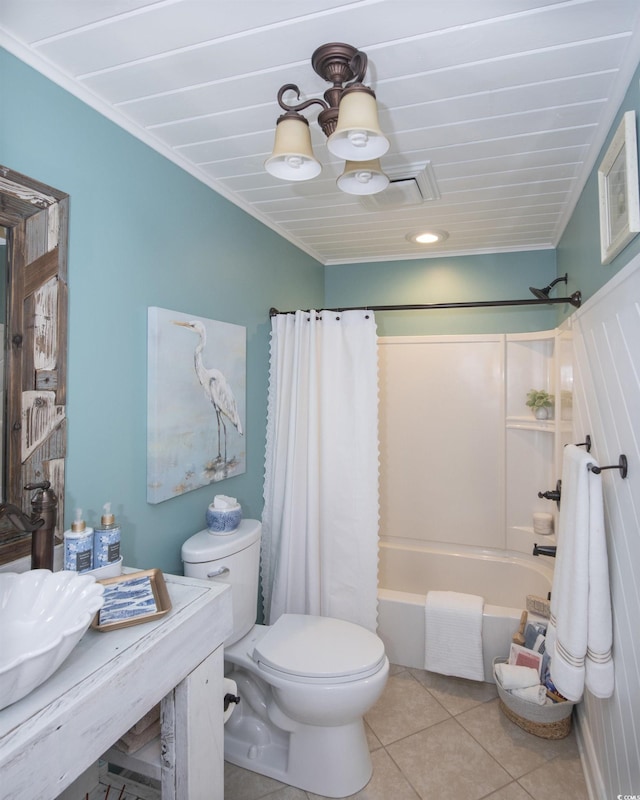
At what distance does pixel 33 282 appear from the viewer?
1260 mm

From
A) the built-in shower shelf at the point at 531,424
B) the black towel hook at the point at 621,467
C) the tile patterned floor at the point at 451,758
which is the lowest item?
the tile patterned floor at the point at 451,758

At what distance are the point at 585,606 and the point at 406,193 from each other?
1.71 meters

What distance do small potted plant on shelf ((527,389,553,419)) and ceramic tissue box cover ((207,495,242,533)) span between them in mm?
1886

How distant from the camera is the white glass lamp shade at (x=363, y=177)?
1.27m

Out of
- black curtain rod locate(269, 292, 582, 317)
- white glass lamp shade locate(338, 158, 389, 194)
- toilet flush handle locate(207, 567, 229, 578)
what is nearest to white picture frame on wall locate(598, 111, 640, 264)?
black curtain rod locate(269, 292, 582, 317)

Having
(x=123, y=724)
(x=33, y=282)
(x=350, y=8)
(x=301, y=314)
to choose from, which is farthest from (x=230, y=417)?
(x=350, y=8)

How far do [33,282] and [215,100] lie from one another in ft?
2.57

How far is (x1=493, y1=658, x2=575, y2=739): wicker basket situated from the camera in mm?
1986

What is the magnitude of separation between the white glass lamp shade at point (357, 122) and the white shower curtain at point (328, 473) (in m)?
1.26

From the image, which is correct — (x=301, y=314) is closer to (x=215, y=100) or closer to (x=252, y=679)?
(x=215, y=100)

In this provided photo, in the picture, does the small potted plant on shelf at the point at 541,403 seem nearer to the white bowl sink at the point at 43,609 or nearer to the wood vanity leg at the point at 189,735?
the wood vanity leg at the point at 189,735

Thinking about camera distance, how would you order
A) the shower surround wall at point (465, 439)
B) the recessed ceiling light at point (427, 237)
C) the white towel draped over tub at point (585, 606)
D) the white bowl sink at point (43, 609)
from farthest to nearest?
the shower surround wall at point (465, 439), the recessed ceiling light at point (427, 237), the white towel draped over tub at point (585, 606), the white bowl sink at point (43, 609)

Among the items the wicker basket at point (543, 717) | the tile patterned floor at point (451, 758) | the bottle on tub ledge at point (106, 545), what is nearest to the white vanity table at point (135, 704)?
the bottle on tub ledge at point (106, 545)

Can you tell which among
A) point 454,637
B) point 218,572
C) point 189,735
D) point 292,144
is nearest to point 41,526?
point 189,735
